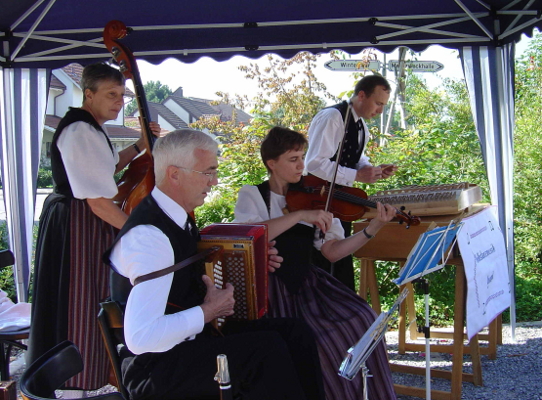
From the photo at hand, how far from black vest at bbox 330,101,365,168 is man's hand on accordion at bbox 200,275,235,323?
1.96 metres

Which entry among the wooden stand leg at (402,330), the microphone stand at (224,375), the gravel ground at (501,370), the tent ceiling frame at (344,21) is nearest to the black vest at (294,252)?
the gravel ground at (501,370)

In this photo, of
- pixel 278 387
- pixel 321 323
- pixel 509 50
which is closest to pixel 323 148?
pixel 321 323

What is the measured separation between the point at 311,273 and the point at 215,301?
Answer: 3.60 ft

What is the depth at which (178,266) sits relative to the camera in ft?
5.48

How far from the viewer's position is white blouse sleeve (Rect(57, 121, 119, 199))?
8.12 ft

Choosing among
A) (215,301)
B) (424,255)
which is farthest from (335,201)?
(215,301)

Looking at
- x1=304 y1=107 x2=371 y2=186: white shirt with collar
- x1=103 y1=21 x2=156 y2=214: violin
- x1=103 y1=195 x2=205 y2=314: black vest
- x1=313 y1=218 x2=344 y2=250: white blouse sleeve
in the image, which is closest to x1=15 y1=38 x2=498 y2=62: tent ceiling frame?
x1=304 y1=107 x2=371 y2=186: white shirt with collar

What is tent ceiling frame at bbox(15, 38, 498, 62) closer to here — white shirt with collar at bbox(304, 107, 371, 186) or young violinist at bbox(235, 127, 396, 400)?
white shirt with collar at bbox(304, 107, 371, 186)

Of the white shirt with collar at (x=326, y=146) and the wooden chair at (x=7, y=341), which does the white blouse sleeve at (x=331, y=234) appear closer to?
the white shirt with collar at (x=326, y=146)

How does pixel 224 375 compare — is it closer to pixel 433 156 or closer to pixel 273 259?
pixel 273 259

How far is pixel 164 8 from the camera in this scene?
11.9 feet

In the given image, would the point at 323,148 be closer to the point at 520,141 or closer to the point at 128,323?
the point at 128,323

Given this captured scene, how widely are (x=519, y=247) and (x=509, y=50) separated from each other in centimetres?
299

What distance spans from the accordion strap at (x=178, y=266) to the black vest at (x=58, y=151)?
39.7 inches
